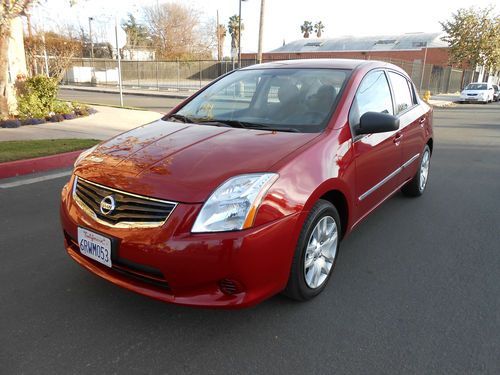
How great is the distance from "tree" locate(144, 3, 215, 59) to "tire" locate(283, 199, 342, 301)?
5421cm

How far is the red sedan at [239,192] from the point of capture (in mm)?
2268

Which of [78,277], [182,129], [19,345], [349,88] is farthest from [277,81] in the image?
[19,345]

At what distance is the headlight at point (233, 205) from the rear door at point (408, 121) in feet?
7.65

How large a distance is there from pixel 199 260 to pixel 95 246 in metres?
0.73

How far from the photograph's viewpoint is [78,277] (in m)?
3.15

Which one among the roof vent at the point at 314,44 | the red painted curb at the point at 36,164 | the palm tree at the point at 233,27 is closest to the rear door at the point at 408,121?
the red painted curb at the point at 36,164

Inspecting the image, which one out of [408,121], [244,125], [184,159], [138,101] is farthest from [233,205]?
[138,101]

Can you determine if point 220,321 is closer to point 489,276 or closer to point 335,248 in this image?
point 335,248

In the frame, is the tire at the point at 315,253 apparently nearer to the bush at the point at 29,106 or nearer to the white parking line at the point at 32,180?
the white parking line at the point at 32,180

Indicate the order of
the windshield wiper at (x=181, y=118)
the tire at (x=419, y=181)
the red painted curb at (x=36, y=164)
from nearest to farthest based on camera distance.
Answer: the windshield wiper at (x=181, y=118) → the tire at (x=419, y=181) → the red painted curb at (x=36, y=164)

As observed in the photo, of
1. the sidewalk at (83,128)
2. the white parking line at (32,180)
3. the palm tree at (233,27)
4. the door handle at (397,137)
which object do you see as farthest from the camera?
the palm tree at (233,27)

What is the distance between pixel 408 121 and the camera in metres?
4.40

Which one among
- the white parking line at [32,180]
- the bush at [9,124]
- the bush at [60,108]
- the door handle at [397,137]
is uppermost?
the door handle at [397,137]

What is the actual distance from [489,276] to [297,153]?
1961 mm
